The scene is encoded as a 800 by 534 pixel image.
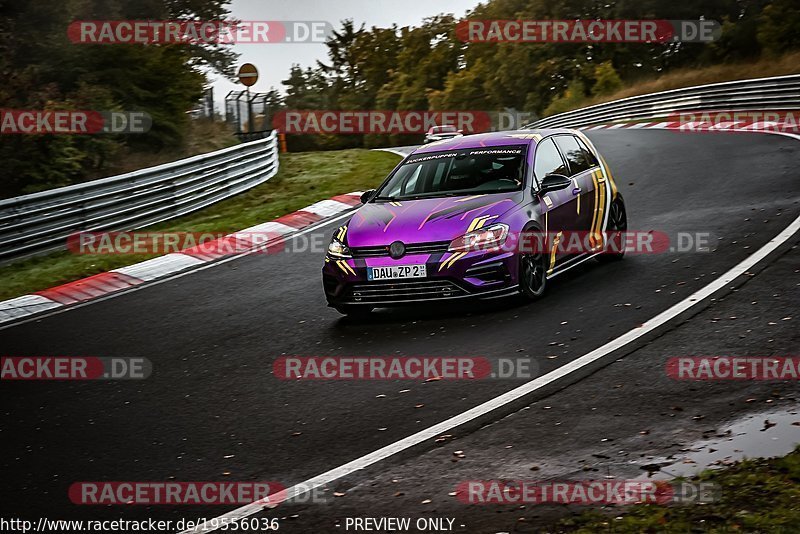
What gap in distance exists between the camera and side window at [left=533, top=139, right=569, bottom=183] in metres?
10.1

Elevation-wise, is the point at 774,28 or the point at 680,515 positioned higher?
the point at 774,28

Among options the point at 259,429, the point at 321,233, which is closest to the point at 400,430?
the point at 259,429

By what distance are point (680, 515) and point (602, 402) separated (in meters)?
2.01

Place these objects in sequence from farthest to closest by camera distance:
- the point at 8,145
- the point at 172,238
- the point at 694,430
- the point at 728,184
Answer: the point at 8,145, the point at 172,238, the point at 728,184, the point at 694,430

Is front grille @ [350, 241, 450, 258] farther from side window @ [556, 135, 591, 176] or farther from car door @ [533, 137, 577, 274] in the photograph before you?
side window @ [556, 135, 591, 176]

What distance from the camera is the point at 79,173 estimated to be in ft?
67.2

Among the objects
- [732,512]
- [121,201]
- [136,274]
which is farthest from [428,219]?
[121,201]

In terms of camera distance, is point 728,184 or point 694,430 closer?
point 694,430

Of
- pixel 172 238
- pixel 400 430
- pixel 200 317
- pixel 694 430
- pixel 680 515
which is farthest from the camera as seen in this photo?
pixel 172 238

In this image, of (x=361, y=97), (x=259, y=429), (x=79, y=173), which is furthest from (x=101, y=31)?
(x=361, y=97)

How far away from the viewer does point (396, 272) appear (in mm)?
8922

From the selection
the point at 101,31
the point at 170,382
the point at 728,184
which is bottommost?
the point at 170,382

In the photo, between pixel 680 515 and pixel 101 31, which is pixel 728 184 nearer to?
pixel 680 515

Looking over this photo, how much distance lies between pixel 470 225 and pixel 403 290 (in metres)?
0.85
